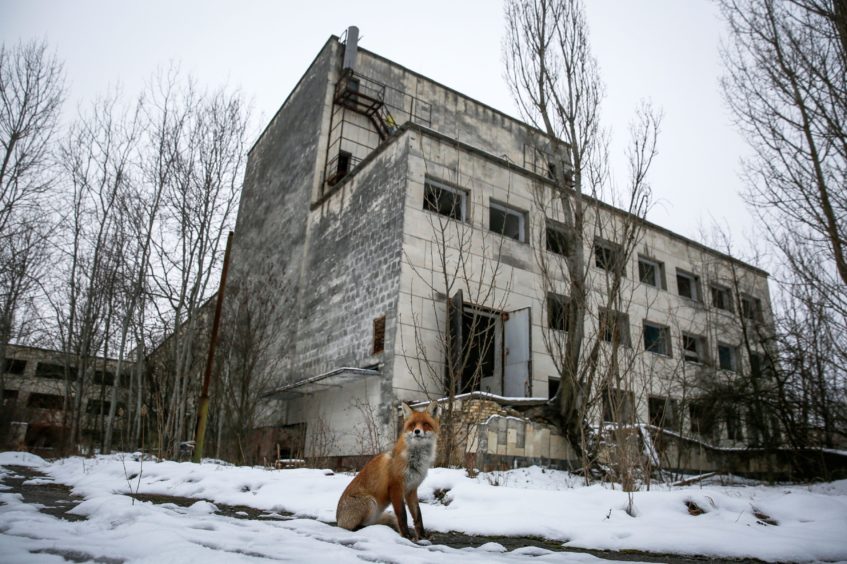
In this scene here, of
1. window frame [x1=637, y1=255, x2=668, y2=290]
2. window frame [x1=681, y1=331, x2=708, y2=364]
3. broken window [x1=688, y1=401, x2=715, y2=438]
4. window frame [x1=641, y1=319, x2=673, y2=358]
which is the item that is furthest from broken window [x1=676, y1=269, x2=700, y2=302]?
broken window [x1=688, y1=401, x2=715, y2=438]

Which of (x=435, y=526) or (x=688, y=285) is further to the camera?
(x=688, y=285)

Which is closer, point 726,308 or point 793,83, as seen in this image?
point 793,83

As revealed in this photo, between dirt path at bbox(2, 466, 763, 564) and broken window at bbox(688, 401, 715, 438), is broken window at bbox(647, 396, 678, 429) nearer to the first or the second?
broken window at bbox(688, 401, 715, 438)

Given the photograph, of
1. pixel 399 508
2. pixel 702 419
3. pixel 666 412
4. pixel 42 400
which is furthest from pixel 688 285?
pixel 42 400

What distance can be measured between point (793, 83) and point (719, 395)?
24.1ft

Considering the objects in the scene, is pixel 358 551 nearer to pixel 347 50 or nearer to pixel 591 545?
pixel 591 545

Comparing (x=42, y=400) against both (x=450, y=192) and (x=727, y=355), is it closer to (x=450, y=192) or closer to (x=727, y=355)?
(x=450, y=192)

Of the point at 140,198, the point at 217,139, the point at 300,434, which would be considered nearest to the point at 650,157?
the point at 300,434

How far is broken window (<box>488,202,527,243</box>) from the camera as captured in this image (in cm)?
1490

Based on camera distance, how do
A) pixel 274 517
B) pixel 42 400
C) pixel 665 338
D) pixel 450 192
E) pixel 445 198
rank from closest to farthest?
pixel 274 517
pixel 450 192
pixel 445 198
pixel 665 338
pixel 42 400

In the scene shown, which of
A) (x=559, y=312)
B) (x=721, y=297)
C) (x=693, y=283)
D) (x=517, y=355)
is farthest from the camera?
(x=721, y=297)

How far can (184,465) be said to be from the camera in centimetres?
855

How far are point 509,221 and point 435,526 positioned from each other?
11.6m

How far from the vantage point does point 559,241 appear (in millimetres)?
12867
